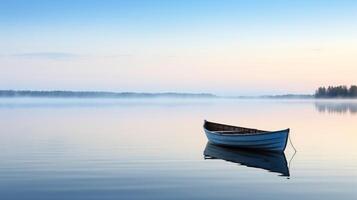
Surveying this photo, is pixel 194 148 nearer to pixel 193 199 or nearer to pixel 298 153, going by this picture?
pixel 298 153

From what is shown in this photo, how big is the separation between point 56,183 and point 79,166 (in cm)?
491

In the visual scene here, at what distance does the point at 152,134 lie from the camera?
147 ft

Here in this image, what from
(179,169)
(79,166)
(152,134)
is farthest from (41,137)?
(179,169)

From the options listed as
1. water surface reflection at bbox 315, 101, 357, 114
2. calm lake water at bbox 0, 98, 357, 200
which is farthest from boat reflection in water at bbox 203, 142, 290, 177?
water surface reflection at bbox 315, 101, 357, 114

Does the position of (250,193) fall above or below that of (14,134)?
below

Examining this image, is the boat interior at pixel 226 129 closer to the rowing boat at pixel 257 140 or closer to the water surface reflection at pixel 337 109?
the rowing boat at pixel 257 140

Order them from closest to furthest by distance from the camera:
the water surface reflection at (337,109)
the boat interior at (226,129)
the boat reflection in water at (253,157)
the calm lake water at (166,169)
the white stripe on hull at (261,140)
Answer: the calm lake water at (166,169) → the boat reflection in water at (253,157) → the white stripe on hull at (261,140) → the boat interior at (226,129) → the water surface reflection at (337,109)

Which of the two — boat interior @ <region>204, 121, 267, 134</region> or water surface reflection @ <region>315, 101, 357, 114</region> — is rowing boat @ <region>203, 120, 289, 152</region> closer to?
boat interior @ <region>204, 121, 267, 134</region>

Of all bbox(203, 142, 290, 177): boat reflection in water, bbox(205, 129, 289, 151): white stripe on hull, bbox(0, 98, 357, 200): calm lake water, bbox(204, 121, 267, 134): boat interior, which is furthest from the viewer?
bbox(204, 121, 267, 134): boat interior

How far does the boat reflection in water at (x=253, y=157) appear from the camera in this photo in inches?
1021

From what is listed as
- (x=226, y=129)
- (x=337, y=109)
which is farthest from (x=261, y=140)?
(x=337, y=109)

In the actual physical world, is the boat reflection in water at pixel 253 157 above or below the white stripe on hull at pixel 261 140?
below

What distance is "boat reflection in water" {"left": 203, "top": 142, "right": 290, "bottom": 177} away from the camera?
25938 mm

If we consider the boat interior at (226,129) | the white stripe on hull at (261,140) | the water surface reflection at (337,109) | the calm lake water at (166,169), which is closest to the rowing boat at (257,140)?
the white stripe on hull at (261,140)
